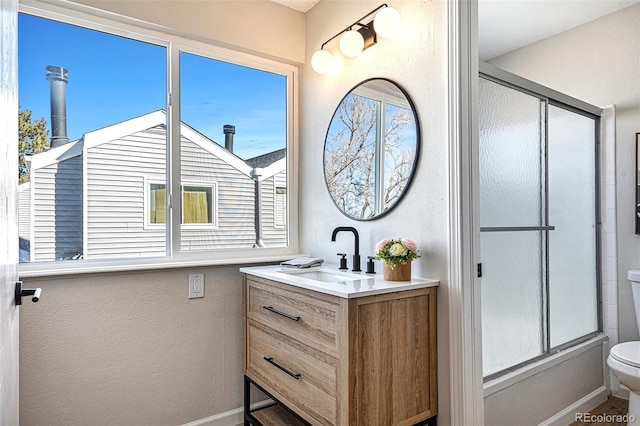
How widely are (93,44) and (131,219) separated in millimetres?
880

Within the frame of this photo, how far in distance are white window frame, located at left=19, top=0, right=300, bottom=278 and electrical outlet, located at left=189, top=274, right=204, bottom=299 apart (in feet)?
0.29

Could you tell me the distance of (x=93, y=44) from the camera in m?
1.89

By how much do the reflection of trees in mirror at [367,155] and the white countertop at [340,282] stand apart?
32cm

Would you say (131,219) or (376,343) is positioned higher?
(131,219)

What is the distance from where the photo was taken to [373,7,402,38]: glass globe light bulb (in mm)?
1742

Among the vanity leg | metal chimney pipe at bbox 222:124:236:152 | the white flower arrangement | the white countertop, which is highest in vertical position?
metal chimney pipe at bbox 222:124:236:152

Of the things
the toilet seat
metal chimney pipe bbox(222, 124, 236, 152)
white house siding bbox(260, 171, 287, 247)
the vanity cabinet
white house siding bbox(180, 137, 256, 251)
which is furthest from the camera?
white house siding bbox(260, 171, 287, 247)

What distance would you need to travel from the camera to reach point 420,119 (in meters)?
1.70

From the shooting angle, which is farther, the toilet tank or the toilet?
the toilet tank

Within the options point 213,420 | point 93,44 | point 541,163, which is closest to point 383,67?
point 541,163

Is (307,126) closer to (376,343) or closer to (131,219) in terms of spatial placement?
(131,219)

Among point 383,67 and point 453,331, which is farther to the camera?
point 383,67

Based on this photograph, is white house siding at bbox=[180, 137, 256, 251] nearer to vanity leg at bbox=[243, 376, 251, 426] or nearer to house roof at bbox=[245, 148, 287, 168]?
house roof at bbox=[245, 148, 287, 168]

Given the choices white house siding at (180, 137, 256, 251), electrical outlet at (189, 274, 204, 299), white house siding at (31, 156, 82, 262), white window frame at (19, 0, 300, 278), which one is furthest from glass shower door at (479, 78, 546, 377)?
white house siding at (31, 156, 82, 262)
